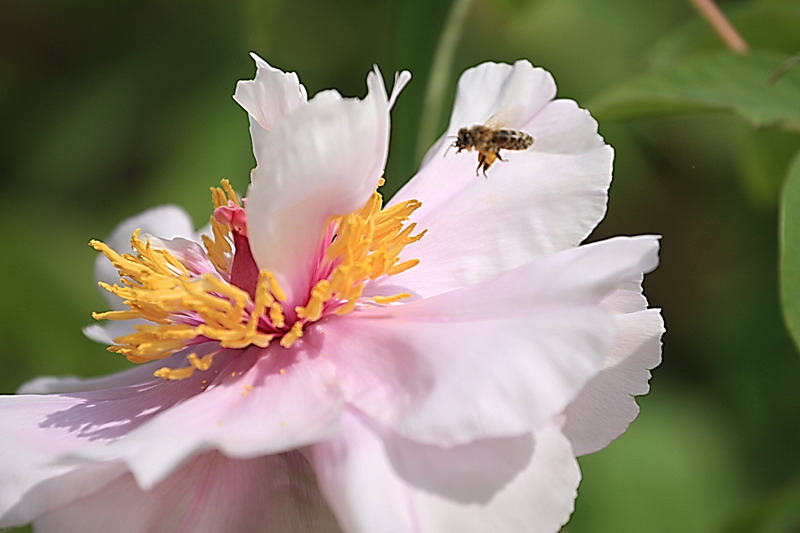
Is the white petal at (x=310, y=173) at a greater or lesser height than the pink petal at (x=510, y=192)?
greater

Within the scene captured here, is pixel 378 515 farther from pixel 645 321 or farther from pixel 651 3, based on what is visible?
pixel 651 3

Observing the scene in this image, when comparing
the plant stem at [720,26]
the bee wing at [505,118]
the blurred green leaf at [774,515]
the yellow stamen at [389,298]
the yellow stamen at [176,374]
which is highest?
the yellow stamen at [176,374]

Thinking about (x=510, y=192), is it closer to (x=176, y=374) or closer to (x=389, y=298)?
(x=389, y=298)

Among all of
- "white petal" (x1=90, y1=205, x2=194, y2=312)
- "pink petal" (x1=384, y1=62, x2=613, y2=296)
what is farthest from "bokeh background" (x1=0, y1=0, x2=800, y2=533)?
"pink petal" (x1=384, y1=62, x2=613, y2=296)

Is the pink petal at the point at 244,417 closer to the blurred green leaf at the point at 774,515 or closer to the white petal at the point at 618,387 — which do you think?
the white petal at the point at 618,387

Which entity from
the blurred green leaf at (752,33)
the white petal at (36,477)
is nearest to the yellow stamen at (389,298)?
the white petal at (36,477)

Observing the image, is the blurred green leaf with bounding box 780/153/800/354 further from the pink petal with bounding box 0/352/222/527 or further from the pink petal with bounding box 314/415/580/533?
the pink petal with bounding box 0/352/222/527

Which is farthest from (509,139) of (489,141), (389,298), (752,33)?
(752,33)

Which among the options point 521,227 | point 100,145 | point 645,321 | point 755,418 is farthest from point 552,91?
point 100,145
